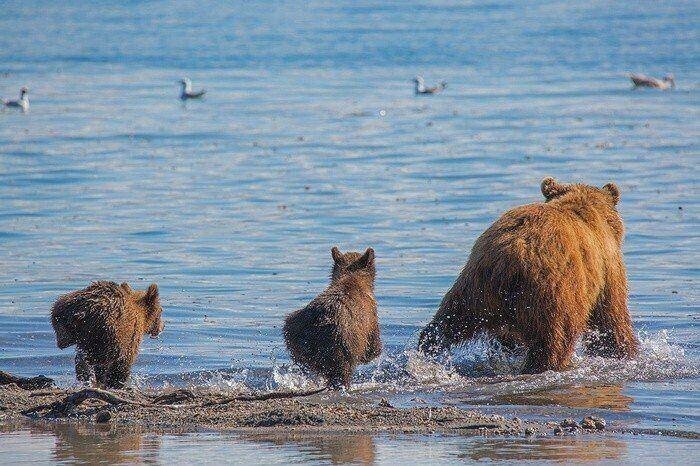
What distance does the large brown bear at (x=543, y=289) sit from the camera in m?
8.54

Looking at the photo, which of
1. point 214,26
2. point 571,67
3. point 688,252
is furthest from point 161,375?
point 214,26

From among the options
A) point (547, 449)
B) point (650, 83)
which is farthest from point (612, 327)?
point (650, 83)

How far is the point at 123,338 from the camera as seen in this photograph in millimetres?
8500

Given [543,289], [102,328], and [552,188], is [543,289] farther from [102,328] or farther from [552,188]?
[102,328]

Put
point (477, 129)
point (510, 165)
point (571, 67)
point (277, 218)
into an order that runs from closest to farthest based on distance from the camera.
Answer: point (277, 218), point (510, 165), point (477, 129), point (571, 67)

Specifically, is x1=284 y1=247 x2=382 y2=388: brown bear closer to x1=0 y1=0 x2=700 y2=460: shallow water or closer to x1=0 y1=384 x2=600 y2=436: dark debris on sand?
x1=0 y1=0 x2=700 y2=460: shallow water

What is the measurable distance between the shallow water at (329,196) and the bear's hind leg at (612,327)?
17 centimetres

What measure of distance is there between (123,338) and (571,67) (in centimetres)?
3772

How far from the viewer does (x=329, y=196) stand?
1884cm

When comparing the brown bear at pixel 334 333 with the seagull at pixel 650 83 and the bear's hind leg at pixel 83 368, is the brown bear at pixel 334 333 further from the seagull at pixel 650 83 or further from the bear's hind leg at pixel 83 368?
the seagull at pixel 650 83

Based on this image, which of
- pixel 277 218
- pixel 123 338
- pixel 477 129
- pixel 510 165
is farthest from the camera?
pixel 477 129

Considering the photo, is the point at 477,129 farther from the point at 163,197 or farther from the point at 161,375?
the point at 161,375

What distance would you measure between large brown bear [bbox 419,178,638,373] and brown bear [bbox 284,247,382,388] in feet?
2.16

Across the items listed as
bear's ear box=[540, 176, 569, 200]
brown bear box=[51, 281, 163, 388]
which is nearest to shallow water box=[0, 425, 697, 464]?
brown bear box=[51, 281, 163, 388]
